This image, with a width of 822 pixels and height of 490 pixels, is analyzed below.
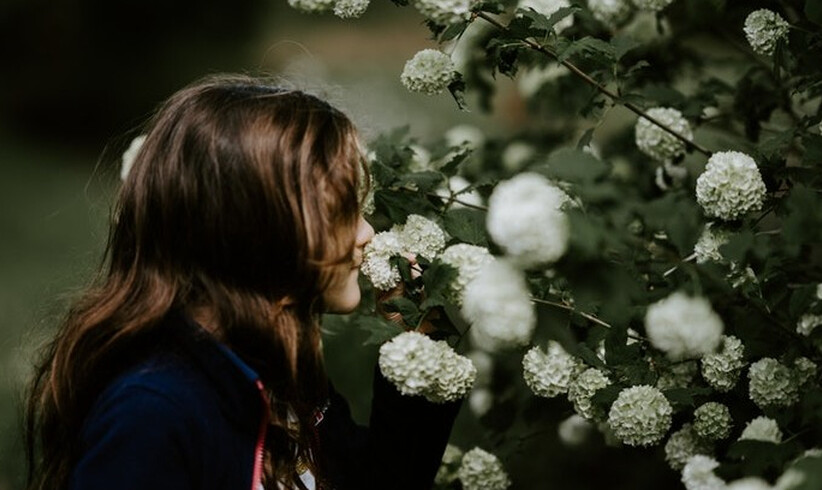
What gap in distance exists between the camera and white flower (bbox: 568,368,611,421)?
204cm

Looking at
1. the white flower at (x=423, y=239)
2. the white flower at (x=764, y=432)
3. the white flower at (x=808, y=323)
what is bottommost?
the white flower at (x=764, y=432)

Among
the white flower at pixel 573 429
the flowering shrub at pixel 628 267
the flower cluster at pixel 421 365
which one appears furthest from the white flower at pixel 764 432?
the white flower at pixel 573 429

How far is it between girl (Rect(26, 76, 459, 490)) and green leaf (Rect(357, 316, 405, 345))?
14 centimetres

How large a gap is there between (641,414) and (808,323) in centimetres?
35

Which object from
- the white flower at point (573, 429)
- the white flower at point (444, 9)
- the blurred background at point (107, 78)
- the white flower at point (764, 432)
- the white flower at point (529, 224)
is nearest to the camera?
the white flower at point (529, 224)

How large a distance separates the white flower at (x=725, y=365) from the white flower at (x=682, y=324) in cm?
34

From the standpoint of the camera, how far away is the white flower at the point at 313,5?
85.7 inches

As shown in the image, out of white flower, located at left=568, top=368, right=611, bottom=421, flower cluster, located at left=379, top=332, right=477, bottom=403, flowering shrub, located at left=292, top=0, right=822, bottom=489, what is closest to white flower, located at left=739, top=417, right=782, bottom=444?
flowering shrub, located at left=292, top=0, right=822, bottom=489

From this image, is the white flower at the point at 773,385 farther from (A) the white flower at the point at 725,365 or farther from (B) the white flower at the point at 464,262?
(B) the white flower at the point at 464,262

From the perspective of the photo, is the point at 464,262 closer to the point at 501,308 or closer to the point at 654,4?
the point at 501,308

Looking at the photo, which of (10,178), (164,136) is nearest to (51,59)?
(10,178)

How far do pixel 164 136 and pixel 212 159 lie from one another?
16 cm

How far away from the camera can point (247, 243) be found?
2.00 meters

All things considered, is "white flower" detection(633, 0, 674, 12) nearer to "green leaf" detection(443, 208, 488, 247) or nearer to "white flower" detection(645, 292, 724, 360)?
"green leaf" detection(443, 208, 488, 247)
